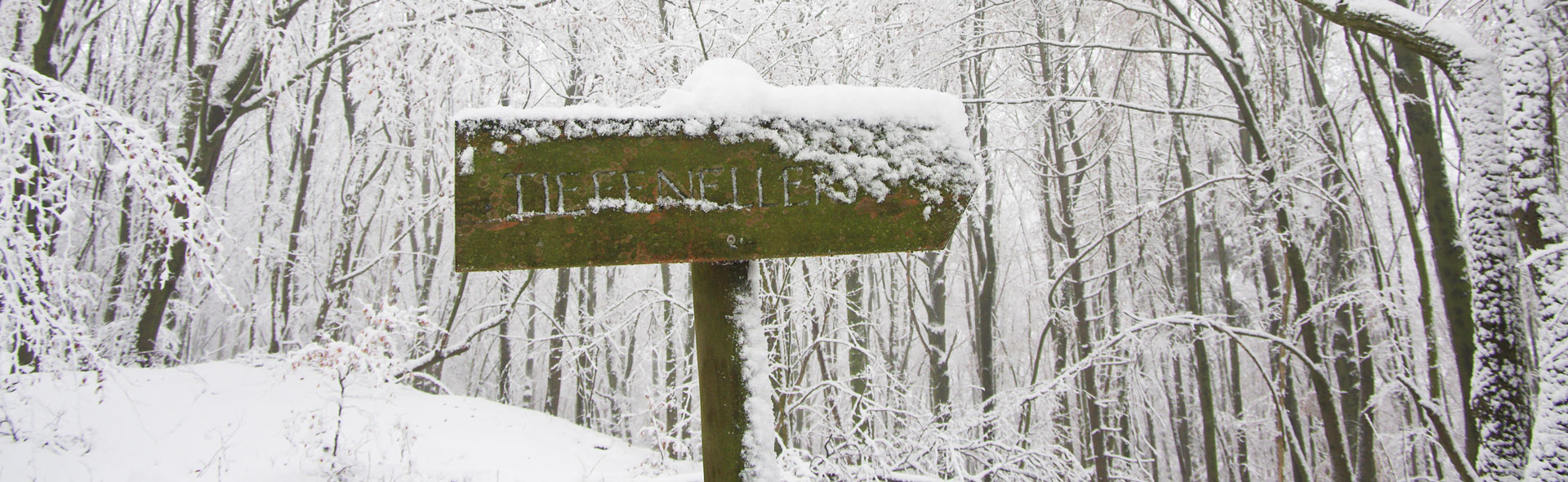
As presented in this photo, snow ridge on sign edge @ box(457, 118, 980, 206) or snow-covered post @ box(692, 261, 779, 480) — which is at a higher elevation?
snow ridge on sign edge @ box(457, 118, 980, 206)

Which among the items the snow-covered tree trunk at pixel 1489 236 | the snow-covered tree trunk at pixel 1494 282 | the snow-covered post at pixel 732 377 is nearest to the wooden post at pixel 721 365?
the snow-covered post at pixel 732 377

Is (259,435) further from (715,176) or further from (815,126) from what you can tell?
(815,126)

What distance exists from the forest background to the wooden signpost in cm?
274

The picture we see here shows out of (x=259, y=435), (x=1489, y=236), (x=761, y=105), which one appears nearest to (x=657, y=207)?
(x=761, y=105)

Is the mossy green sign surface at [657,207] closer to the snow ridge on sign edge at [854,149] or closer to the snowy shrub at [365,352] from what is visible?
the snow ridge on sign edge at [854,149]

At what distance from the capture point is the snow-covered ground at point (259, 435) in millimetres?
4371

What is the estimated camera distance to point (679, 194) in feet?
4.25

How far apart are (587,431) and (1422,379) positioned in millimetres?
13233

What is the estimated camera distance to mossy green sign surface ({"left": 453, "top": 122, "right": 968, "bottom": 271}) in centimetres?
125

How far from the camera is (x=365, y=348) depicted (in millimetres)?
5074

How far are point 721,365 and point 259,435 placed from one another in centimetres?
563

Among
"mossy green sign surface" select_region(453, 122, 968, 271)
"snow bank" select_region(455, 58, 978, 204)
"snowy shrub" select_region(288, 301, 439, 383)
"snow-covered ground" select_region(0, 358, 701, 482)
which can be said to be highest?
"snow bank" select_region(455, 58, 978, 204)

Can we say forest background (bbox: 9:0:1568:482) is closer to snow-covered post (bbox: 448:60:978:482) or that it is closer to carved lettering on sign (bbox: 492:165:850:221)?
snow-covered post (bbox: 448:60:978:482)

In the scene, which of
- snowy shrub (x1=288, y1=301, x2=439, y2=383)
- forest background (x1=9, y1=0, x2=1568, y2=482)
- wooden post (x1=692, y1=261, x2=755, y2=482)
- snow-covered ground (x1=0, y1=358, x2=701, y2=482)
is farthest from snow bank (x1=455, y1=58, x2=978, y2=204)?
snowy shrub (x1=288, y1=301, x2=439, y2=383)
